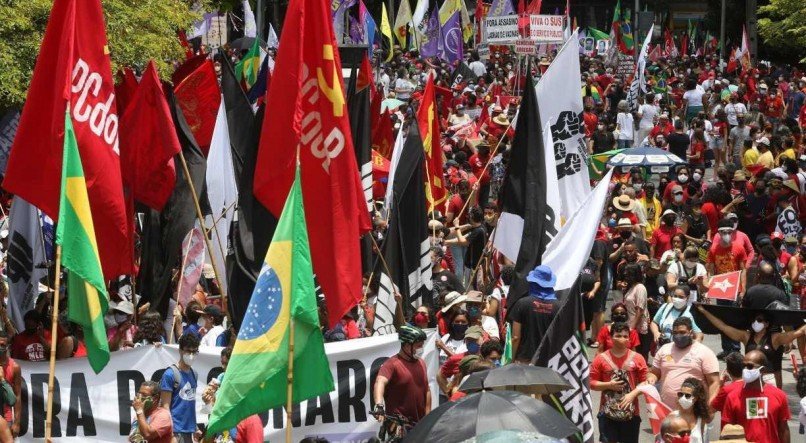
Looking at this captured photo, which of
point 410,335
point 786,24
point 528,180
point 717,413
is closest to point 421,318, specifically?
point 528,180

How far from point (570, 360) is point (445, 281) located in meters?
4.16

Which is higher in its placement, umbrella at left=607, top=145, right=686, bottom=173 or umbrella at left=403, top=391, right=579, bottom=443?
umbrella at left=403, top=391, right=579, bottom=443

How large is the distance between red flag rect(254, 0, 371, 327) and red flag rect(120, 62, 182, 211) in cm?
234

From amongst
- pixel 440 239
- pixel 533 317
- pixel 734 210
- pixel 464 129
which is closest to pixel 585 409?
pixel 533 317

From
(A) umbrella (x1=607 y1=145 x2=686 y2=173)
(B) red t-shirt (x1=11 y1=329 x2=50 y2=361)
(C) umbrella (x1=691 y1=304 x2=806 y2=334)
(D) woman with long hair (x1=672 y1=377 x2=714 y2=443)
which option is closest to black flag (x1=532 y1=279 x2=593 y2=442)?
(D) woman with long hair (x1=672 y1=377 x2=714 y2=443)

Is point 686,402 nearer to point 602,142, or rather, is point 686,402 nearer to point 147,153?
point 147,153

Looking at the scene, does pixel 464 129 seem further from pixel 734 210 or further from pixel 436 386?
pixel 436 386

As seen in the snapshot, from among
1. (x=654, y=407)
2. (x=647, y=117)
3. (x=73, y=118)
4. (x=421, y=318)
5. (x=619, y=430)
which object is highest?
(x=73, y=118)

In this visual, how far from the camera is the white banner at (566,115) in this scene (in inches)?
589

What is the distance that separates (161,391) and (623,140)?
17890 mm

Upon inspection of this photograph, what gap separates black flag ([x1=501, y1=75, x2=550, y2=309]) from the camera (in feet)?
42.0

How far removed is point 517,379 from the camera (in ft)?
31.3

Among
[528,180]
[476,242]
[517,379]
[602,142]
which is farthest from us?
[602,142]

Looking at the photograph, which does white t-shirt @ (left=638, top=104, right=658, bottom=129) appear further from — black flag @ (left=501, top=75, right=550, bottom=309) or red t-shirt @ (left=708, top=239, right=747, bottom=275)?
black flag @ (left=501, top=75, right=550, bottom=309)
